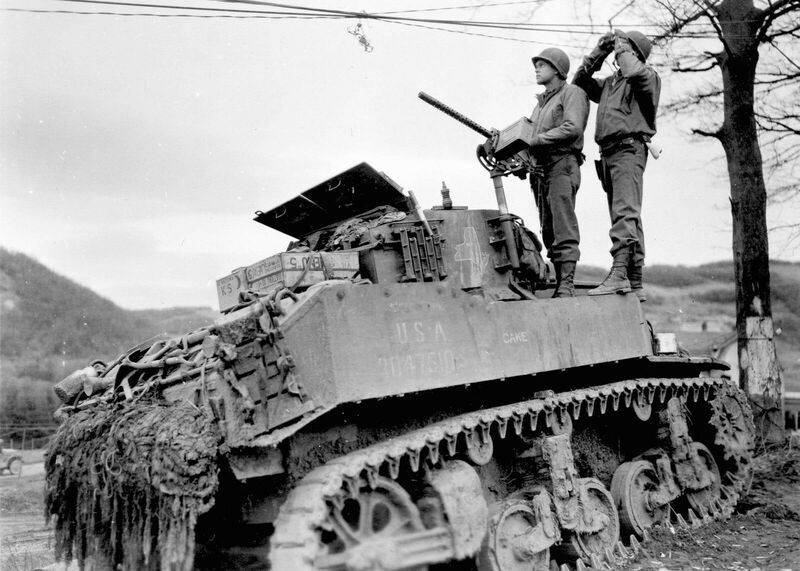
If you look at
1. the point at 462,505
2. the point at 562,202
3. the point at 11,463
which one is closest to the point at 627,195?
the point at 562,202

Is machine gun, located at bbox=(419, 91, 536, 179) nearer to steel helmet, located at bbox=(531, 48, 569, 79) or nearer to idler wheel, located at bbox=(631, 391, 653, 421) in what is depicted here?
steel helmet, located at bbox=(531, 48, 569, 79)

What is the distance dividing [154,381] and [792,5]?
36.5 feet

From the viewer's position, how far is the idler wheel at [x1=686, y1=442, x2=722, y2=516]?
8664 millimetres

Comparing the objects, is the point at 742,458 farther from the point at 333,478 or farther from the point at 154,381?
the point at 154,381

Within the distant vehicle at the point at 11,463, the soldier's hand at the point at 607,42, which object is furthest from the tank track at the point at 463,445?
the distant vehicle at the point at 11,463

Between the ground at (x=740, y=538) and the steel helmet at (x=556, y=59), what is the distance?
4.81 m

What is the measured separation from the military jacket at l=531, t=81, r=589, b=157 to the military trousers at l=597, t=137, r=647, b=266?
50 centimetres

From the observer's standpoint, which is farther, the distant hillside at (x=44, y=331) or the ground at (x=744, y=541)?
the distant hillside at (x=44, y=331)

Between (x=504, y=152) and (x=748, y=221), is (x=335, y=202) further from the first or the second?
(x=748, y=221)

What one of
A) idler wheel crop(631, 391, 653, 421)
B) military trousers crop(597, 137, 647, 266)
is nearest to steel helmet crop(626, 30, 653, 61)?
military trousers crop(597, 137, 647, 266)

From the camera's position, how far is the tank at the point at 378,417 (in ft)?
16.9

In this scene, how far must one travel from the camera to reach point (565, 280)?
8.05m

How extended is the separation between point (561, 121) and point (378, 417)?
4143 millimetres

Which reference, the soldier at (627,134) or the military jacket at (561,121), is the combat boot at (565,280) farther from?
the military jacket at (561,121)
